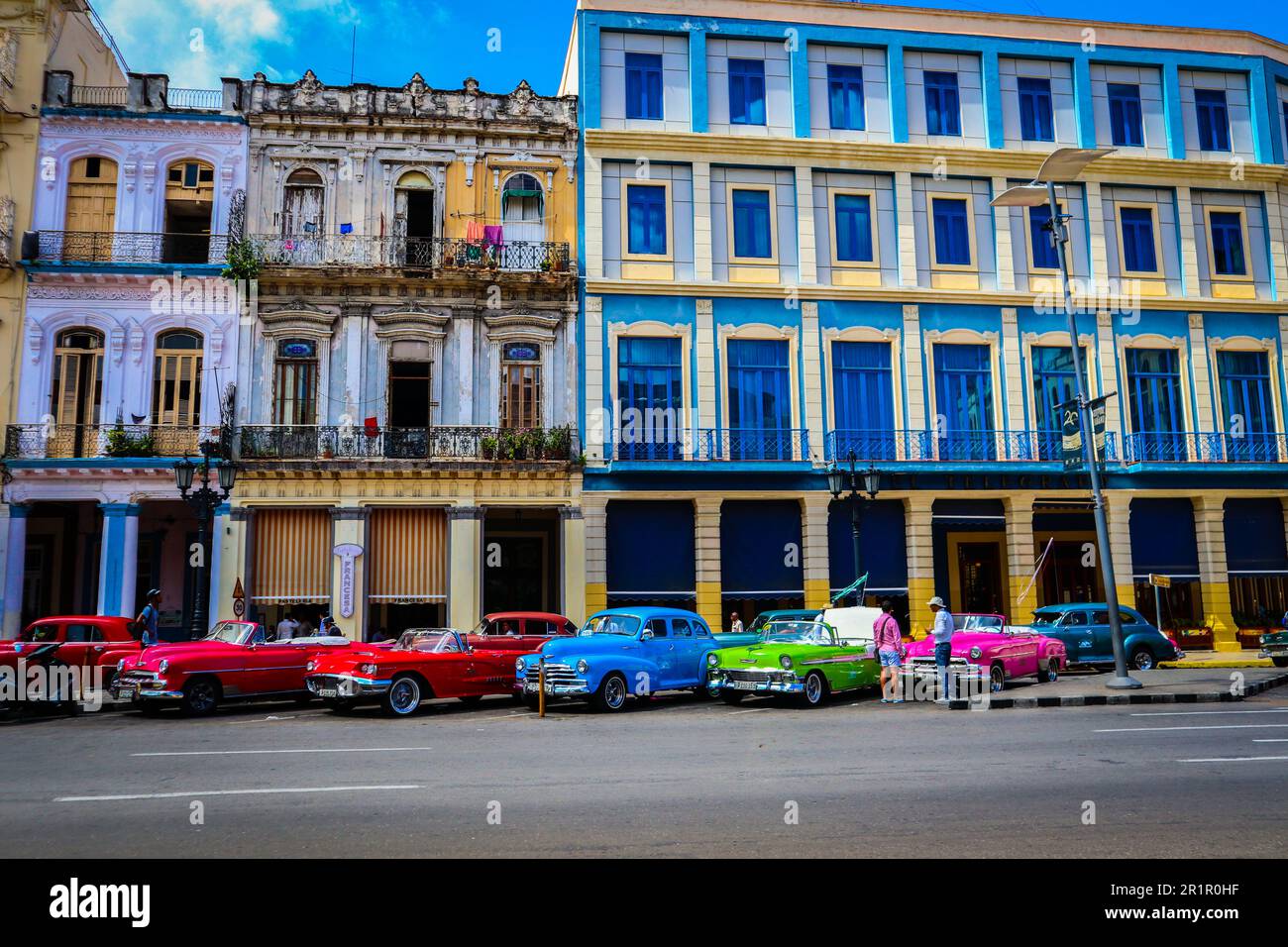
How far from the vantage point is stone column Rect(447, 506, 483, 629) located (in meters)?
23.3

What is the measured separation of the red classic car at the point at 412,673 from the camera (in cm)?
1437

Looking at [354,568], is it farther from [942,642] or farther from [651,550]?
[942,642]

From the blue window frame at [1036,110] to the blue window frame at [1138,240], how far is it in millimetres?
3190

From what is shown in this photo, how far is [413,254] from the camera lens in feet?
80.5

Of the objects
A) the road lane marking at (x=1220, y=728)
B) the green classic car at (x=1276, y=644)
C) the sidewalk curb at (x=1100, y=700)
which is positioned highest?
the green classic car at (x=1276, y=644)

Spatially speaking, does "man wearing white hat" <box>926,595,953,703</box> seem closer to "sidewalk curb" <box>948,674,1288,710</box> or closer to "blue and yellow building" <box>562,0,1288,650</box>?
"sidewalk curb" <box>948,674,1288,710</box>

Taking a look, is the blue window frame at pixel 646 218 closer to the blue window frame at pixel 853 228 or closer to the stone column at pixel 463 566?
the blue window frame at pixel 853 228

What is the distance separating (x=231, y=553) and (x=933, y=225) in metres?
20.5

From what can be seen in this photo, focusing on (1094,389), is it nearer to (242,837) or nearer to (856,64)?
(856,64)

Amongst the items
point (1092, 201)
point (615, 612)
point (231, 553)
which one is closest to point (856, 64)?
point (1092, 201)

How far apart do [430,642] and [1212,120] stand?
2755 centimetres

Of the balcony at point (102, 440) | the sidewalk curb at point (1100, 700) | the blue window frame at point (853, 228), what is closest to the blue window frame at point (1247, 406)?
the blue window frame at point (853, 228)

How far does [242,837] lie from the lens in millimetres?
6406

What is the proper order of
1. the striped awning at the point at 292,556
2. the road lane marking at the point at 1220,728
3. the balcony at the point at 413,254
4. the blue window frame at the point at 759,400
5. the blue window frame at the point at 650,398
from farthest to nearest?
1. the blue window frame at the point at 759,400
2. the blue window frame at the point at 650,398
3. the balcony at the point at 413,254
4. the striped awning at the point at 292,556
5. the road lane marking at the point at 1220,728
